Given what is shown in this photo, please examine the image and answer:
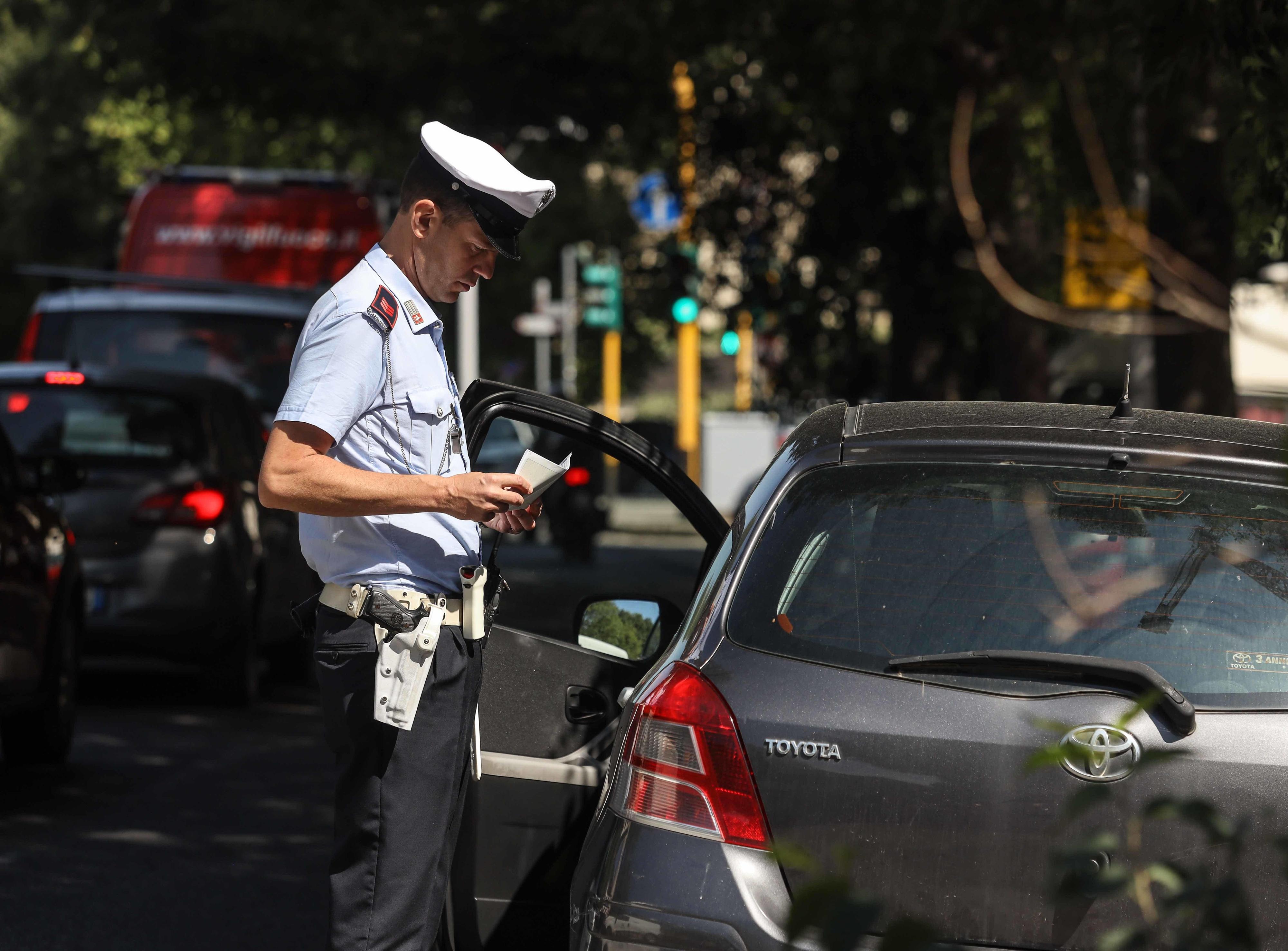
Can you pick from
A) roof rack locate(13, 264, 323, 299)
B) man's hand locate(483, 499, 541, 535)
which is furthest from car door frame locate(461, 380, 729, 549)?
roof rack locate(13, 264, 323, 299)

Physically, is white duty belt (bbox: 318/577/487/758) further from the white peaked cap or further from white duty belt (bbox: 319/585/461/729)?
the white peaked cap

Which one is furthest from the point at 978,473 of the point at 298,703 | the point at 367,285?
the point at 298,703

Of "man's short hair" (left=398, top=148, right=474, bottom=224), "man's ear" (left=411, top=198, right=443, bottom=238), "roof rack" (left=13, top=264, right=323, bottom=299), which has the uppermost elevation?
"roof rack" (left=13, top=264, right=323, bottom=299)

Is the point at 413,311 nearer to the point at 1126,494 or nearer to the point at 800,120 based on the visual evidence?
the point at 1126,494

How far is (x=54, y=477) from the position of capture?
7.57m

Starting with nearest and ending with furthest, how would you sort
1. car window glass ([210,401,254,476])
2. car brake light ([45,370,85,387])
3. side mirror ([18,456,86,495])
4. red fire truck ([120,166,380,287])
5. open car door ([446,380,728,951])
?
1. open car door ([446,380,728,951])
2. side mirror ([18,456,86,495])
3. car brake light ([45,370,85,387])
4. car window glass ([210,401,254,476])
5. red fire truck ([120,166,380,287])

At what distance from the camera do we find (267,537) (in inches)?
392

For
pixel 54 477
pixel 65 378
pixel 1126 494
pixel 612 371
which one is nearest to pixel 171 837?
pixel 54 477

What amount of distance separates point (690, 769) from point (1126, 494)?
0.89m

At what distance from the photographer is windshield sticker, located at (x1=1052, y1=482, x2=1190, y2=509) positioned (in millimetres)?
3289

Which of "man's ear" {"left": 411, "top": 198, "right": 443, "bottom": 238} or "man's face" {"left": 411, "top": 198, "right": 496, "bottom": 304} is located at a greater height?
"man's ear" {"left": 411, "top": 198, "right": 443, "bottom": 238}

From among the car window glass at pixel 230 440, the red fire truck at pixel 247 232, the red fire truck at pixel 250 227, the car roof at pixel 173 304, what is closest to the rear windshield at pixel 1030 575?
the car window glass at pixel 230 440

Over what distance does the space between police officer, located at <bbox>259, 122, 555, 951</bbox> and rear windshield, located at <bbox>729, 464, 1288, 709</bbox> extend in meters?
0.55

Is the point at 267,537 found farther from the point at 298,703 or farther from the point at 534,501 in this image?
the point at 534,501
